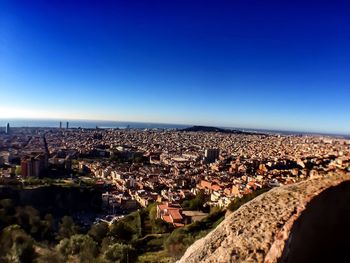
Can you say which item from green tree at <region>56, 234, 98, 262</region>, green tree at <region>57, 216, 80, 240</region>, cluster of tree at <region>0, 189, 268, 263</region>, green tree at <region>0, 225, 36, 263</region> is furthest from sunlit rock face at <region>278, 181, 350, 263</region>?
green tree at <region>57, 216, 80, 240</region>

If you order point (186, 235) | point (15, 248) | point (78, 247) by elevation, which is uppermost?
point (15, 248)

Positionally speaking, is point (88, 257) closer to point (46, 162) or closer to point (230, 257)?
point (230, 257)

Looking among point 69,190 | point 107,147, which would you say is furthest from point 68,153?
point 69,190

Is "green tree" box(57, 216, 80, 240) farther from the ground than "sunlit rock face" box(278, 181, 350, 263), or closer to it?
closer to it

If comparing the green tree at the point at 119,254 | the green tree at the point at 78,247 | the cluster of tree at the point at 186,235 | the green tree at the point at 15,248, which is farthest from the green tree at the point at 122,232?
the green tree at the point at 15,248

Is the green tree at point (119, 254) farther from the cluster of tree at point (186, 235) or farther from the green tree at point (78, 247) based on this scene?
the cluster of tree at point (186, 235)

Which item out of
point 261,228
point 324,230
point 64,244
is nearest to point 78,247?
point 64,244

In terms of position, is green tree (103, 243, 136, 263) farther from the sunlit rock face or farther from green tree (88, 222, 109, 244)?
the sunlit rock face

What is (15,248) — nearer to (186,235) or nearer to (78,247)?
(78,247)
